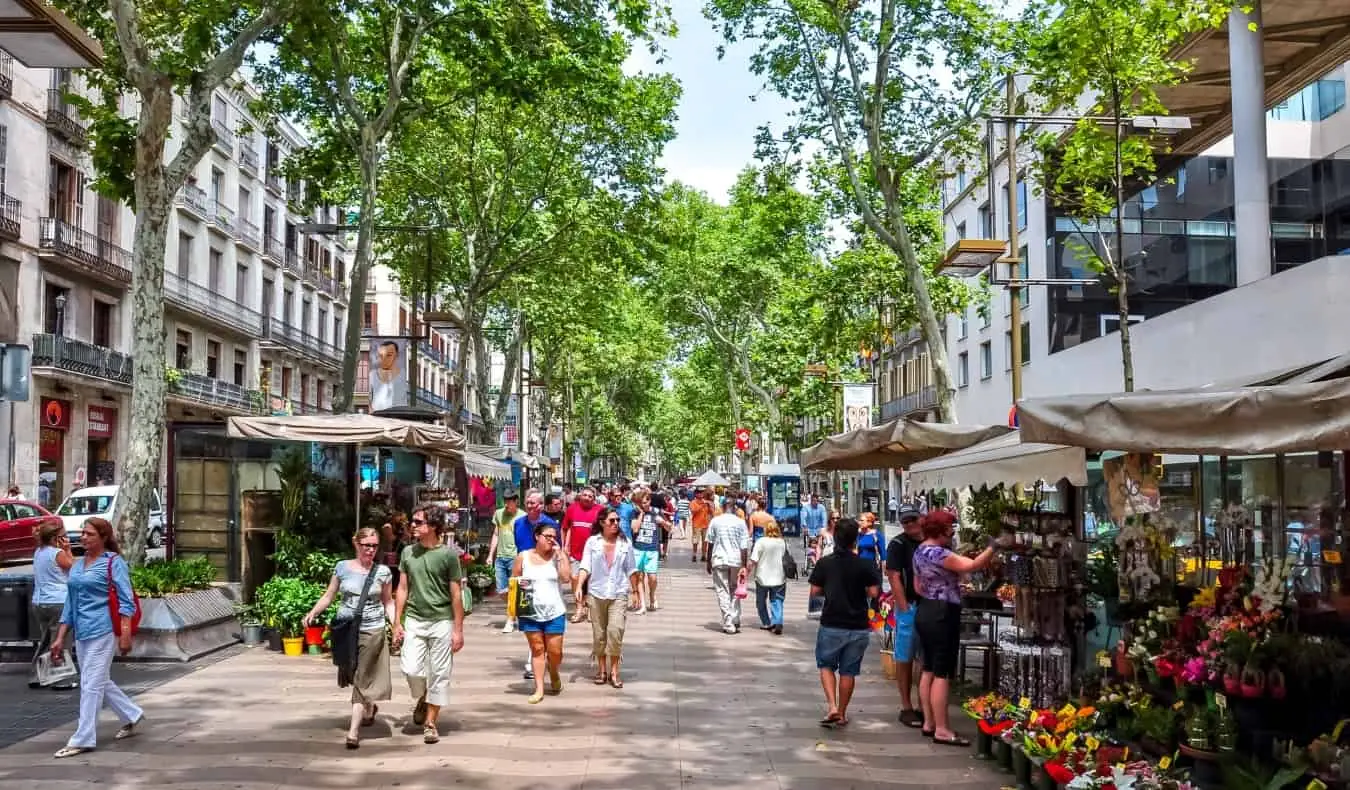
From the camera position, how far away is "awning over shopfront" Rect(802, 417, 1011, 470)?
484 inches

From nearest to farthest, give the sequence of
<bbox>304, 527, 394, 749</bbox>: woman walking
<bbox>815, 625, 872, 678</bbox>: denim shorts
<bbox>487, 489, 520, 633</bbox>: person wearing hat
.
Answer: <bbox>304, 527, 394, 749</bbox>: woman walking
<bbox>815, 625, 872, 678</bbox>: denim shorts
<bbox>487, 489, 520, 633</bbox>: person wearing hat

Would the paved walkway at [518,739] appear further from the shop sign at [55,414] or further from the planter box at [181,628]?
the shop sign at [55,414]

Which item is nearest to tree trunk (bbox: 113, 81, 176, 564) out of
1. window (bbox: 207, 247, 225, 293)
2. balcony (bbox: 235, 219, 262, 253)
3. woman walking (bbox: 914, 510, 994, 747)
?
woman walking (bbox: 914, 510, 994, 747)

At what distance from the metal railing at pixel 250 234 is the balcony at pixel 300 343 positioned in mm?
3112

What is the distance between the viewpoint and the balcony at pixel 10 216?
93.6 feet

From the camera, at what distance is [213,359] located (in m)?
41.3

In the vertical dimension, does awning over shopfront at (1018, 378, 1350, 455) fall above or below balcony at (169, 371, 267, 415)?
below

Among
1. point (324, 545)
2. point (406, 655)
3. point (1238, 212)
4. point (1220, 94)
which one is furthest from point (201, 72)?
point (1220, 94)

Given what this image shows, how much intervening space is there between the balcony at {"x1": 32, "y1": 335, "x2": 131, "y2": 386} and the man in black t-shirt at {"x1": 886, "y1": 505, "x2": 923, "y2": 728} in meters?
26.9

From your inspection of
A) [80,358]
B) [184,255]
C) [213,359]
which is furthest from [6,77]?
[213,359]

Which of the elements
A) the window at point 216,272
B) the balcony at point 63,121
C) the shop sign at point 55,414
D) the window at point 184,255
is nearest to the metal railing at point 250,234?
the window at point 216,272

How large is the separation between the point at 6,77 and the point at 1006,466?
28.7m

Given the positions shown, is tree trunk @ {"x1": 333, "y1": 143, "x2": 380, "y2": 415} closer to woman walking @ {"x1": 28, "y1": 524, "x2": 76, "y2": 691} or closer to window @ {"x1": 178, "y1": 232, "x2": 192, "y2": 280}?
woman walking @ {"x1": 28, "y1": 524, "x2": 76, "y2": 691}

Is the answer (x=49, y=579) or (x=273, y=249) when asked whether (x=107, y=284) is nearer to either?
(x=273, y=249)
